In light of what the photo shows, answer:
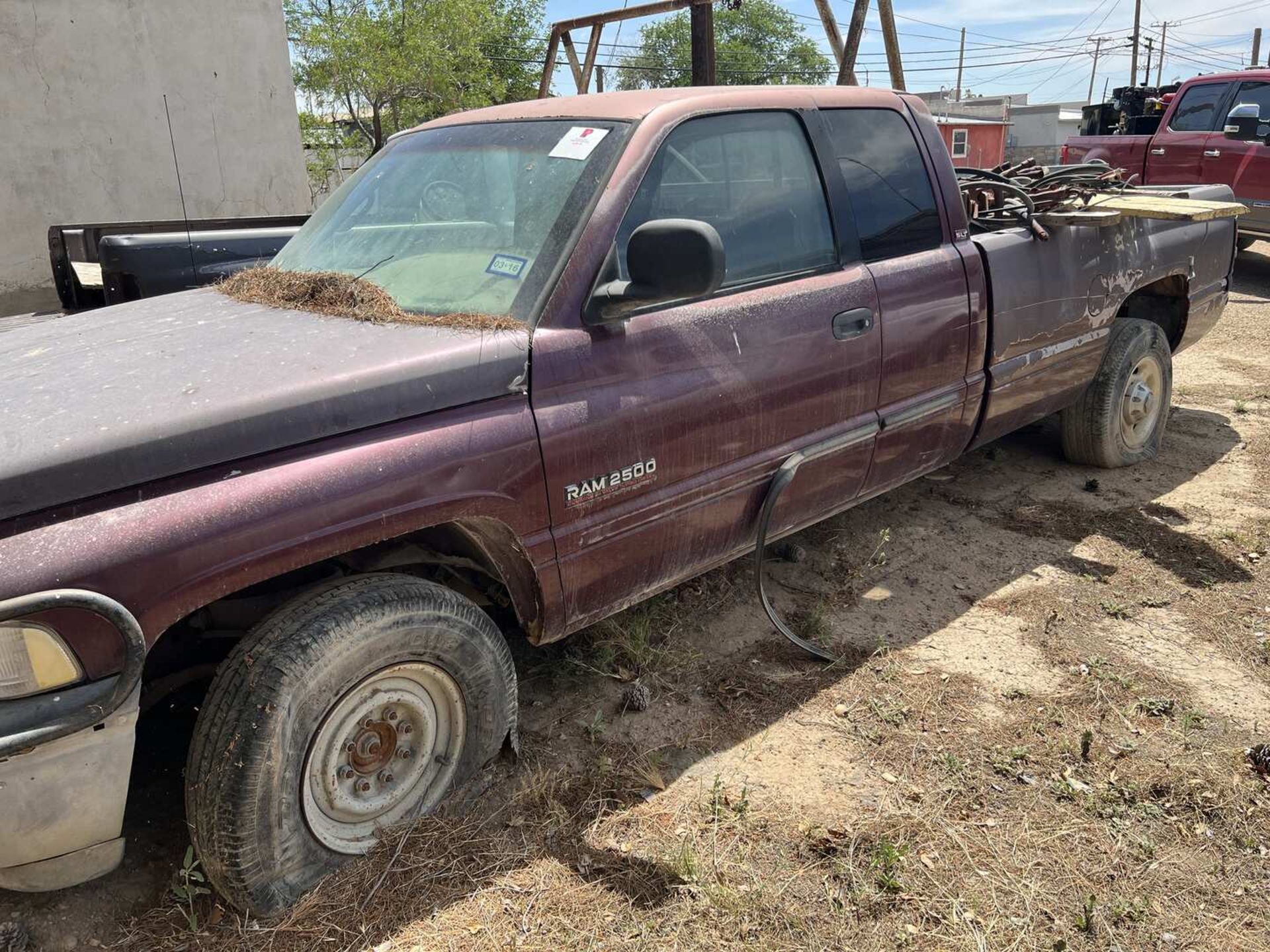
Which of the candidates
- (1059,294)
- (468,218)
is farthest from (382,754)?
(1059,294)

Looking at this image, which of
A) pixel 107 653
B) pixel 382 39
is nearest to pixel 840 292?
pixel 107 653

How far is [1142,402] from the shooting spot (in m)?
5.05

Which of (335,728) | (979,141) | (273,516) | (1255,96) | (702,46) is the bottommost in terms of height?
(335,728)

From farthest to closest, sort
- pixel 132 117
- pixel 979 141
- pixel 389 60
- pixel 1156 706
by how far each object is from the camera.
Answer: pixel 979 141
pixel 389 60
pixel 132 117
pixel 1156 706

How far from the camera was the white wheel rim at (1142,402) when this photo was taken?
16.4ft

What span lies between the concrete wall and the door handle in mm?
9249

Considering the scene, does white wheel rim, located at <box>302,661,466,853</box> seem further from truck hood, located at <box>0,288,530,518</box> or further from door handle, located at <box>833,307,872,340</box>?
door handle, located at <box>833,307,872,340</box>

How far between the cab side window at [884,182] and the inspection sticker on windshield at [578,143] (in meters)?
0.99

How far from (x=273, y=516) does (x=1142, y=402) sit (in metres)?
4.60

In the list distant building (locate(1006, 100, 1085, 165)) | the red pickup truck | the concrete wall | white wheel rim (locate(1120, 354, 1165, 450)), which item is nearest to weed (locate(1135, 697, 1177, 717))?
white wheel rim (locate(1120, 354, 1165, 450))

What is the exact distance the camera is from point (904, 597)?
3881 millimetres

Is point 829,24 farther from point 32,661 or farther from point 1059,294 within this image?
point 32,661

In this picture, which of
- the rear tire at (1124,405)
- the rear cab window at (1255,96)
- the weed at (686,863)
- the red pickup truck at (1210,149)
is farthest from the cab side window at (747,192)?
the rear cab window at (1255,96)

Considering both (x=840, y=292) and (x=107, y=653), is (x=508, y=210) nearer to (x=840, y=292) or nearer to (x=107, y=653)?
(x=840, y=292)
